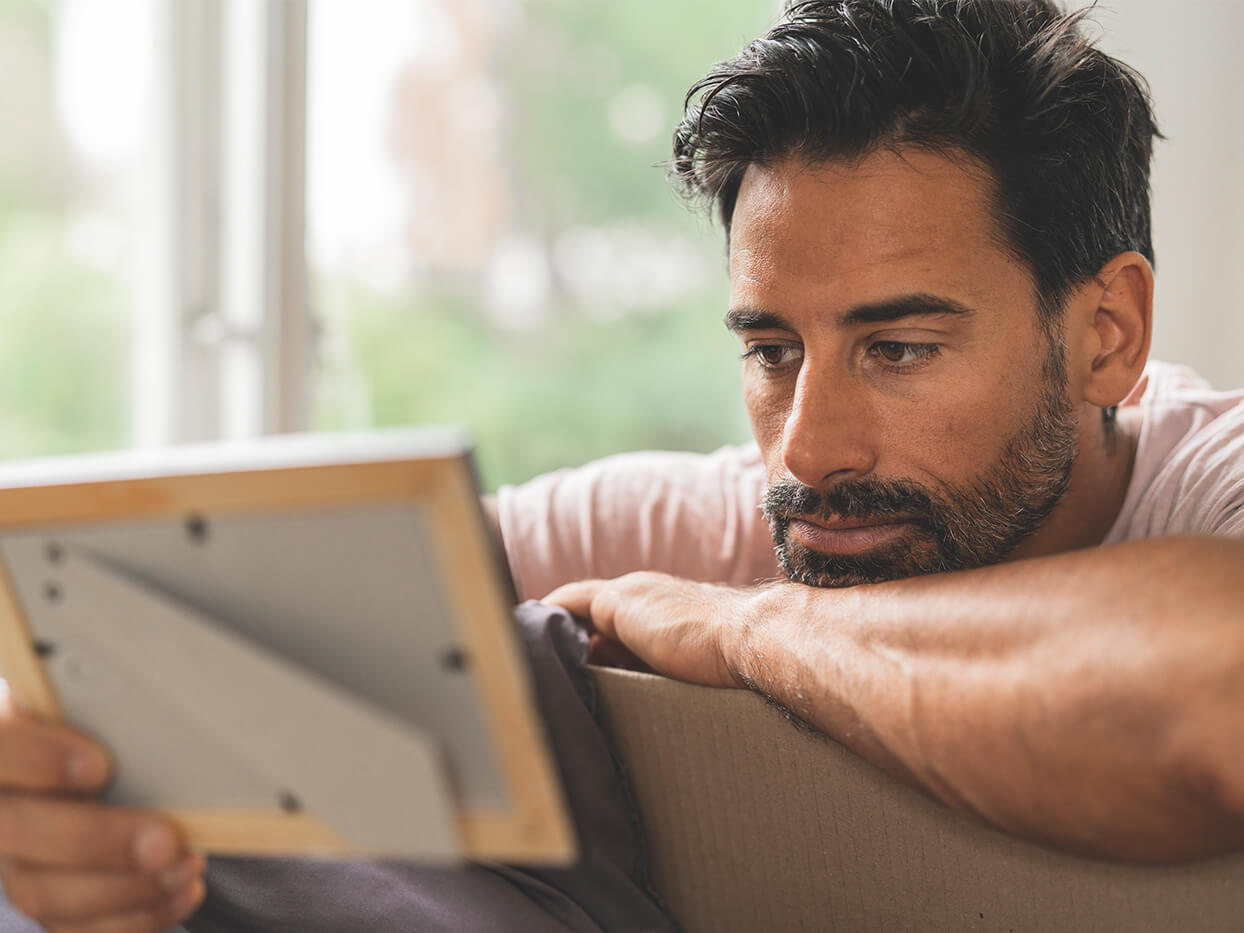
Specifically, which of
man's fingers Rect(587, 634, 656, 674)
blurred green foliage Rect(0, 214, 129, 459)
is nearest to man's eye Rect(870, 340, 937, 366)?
man's fingers Rect(587, 634, 656, 674)

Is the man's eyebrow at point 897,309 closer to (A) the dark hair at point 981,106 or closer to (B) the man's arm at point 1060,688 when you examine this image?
(A) the dark hair at point 981,106

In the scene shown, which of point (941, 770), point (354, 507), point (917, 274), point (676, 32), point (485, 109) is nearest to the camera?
point (354, 507)

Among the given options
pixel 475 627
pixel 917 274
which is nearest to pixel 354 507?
pixel 475 627

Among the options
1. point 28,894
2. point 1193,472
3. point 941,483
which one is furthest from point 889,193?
point 28,894

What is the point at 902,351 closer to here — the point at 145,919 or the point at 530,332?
the point at 145,919

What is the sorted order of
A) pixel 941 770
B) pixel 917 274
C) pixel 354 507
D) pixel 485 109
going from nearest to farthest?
pixel 354 507
pixel 941 770
pixel 917 274
pixel 485 109

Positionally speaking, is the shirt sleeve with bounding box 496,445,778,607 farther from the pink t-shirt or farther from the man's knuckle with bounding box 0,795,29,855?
the man's knuckle with bounding box 0,795,29,855

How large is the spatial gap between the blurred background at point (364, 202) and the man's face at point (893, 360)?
0.49 m

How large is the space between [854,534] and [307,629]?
0.61 meters

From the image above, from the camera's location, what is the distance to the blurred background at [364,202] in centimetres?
171

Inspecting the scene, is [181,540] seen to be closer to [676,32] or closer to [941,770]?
[941,770]

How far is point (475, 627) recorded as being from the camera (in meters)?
0.43

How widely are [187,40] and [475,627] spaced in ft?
5.39

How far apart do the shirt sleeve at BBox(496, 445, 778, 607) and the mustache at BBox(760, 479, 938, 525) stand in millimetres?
309
